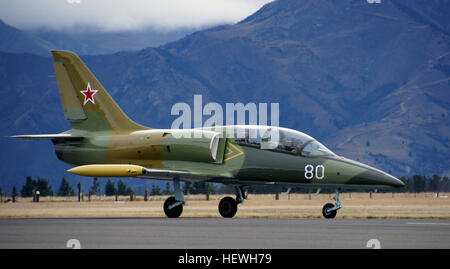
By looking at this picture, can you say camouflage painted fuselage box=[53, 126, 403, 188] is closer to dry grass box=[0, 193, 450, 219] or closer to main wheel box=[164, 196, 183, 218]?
main wheel box=[164, 196, 183, 218]

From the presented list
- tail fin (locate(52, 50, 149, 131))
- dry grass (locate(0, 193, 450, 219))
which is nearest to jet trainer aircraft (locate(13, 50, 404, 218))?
tail fin (locate(52, 50, 149, 131))

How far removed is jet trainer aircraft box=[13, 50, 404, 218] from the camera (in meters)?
30.1

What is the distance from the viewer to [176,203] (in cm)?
3153

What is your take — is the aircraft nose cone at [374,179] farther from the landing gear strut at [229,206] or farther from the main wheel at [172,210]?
the main wheel at [172,210]

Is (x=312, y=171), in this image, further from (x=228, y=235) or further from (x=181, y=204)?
(x=228, y=235)

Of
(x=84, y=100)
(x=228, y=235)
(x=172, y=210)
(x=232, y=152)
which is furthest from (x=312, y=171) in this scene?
(x=84, y=100)

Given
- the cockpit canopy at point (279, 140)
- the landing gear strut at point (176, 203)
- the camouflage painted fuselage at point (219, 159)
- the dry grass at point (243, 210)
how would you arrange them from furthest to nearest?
the dry grass at point (243, 210) → the landing gear strut at point (176, 203) → the cockpit canopy at point (279, 140) → the camouflage painted fuselage at point (219, 159)

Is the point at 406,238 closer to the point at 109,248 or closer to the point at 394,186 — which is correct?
the point at 109,248

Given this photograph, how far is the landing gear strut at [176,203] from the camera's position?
31.5 metres

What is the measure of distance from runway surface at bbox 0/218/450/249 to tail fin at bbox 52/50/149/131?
30.9 ft

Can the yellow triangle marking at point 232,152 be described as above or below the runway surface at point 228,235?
above

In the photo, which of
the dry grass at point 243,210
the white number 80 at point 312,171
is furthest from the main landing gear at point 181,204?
the white number 80 at point 312,171

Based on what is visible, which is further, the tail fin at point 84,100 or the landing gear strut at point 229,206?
the tail fin at point 84,100
